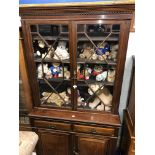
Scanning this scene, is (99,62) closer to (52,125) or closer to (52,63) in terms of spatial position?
(52,63)

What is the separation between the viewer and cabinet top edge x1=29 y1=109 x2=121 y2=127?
1.67 meters

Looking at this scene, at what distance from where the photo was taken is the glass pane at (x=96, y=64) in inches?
58.2

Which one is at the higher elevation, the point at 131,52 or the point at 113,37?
the point at 113,37

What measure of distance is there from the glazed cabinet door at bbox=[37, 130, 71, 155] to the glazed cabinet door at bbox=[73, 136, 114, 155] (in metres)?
0.14

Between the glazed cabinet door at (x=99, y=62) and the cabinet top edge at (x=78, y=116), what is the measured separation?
0.21 ft

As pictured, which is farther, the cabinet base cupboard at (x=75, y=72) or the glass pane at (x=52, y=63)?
the glass pane at (x=52, y=63)

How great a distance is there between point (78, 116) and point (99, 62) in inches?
24.4

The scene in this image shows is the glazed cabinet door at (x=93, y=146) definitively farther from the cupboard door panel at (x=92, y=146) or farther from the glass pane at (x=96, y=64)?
the glass pane at (x=96, y=64)

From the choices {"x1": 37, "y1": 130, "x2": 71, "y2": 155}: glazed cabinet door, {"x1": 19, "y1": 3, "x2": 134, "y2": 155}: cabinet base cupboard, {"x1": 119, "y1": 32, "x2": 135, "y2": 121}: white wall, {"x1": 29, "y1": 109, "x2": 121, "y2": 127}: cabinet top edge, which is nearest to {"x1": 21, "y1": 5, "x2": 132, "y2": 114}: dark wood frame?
{"x1": 19, "y1": 3, "x2": 134, "y2": 155}: cabinet base cupboard

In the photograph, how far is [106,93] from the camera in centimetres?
176

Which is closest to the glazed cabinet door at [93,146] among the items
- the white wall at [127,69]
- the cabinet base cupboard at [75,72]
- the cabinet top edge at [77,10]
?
the cabinet base cupboard at [75,72]

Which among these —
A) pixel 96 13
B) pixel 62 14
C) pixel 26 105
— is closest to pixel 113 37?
pixel 96 13
